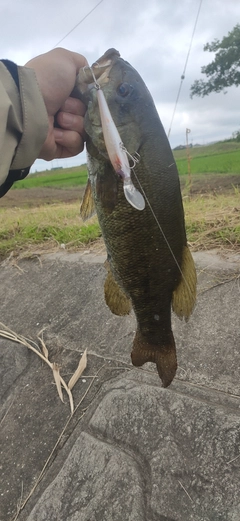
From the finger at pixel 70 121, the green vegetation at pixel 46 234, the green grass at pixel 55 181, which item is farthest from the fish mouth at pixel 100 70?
the green grass at pixel 55 181

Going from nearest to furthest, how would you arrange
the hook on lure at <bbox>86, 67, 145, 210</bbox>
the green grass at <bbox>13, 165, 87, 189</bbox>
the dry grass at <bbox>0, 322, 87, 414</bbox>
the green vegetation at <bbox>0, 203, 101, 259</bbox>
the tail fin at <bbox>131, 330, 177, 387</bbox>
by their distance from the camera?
the hook on lure at <bbox>86, 67, 145, 210</bbox> → the tail fin at <bbox>131, 330, 177, 387</bbox> → the dry grass at <bbox>0, 322, 87, 414</bbox> → the green vegetation at <bbox>0, 203, 101, 259</bbox> → the green grass at <bbox>13, 165, 87, 189</bbox>

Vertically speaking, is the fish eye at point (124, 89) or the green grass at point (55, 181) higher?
the fish eye at point (124, 89)

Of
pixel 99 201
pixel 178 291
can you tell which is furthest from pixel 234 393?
pixel 99 201

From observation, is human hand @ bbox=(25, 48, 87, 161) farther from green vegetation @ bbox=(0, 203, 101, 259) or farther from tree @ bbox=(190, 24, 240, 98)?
tree @ bbox=(190, 24, 240, 98)

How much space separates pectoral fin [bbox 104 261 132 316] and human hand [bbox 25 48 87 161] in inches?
26.4

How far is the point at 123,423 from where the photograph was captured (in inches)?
85.1

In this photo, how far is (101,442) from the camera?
2133mm

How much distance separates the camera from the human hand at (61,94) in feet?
5.35

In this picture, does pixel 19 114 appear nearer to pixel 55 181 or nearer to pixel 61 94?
pixel 61 94

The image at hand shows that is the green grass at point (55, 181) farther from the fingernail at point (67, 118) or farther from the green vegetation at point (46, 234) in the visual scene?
the fingernail at point (67, 118)

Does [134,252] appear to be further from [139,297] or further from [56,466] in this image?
[56,466]

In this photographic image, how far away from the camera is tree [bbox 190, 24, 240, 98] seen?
55.8 ft

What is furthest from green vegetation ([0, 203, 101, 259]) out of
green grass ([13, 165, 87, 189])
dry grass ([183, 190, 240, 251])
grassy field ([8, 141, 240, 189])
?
green grass ([13, 165, 87, 189])

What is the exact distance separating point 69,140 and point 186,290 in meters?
0.86
